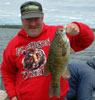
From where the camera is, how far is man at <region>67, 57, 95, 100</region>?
15.1 feet

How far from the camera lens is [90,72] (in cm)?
484

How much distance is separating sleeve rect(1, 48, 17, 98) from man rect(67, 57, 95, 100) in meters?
1.62

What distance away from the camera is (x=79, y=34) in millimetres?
3086

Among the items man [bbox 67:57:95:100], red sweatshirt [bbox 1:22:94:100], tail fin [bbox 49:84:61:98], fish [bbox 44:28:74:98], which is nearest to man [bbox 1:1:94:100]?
red sweatshirt [bbox 1:22:94:100]

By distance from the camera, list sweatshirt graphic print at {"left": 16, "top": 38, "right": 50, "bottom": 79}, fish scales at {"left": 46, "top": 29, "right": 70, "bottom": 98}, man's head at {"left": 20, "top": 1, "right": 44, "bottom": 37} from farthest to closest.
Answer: sweatshirt graphic print at {"left": 16, "top": 38, "right": 50, "bottom": 79}
man's head at {"left": 20, "top": 1, "right": 44, "bottom": 37}
fish scales at {"left": 46, "top": 29, "right": 70, "bottom": 98}

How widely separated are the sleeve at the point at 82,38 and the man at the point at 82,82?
1540 mm

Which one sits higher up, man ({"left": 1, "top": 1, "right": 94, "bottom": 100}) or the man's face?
the man's face

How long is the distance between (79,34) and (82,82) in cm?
201

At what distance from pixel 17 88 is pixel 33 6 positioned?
1.66 meters

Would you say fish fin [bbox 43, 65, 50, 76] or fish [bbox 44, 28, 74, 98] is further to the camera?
fish fin [bbox 43, 65, 50, 76]

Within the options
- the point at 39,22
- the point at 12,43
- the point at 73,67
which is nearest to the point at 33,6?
the point at 39,22

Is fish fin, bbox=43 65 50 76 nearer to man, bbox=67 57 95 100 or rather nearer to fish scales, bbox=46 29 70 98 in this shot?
fish scales, bbox=46 29 70 98

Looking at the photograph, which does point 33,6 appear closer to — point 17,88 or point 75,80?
point 17,88

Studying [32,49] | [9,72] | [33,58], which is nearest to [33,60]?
[33,58]
